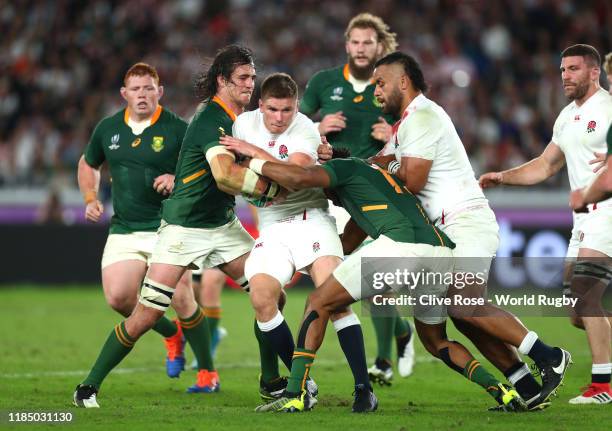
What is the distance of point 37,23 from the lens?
74.9 feet

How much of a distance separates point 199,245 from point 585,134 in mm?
3176

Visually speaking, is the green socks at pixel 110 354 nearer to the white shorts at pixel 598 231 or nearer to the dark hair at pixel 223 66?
the dark hair at pixel 223 66

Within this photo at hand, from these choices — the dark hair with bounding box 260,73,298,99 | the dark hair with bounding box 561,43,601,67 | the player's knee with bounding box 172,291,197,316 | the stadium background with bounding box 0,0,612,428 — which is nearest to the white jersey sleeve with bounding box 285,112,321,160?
the dark hair with bounding box 260,73,298,99

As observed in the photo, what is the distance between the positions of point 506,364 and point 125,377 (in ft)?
12.6

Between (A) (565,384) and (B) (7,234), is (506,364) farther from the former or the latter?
(B) (7,234)

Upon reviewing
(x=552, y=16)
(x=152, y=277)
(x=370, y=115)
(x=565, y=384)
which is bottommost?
(x=565, y=384)

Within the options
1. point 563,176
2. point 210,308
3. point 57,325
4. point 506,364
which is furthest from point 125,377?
point 563,176

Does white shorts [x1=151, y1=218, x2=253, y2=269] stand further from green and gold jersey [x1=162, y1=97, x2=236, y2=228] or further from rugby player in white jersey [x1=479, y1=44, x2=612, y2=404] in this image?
rugby player in white jersey [x1=479, y1=44, x2=612, y2=404]

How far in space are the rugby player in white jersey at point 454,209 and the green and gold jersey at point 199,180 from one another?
1261 mm

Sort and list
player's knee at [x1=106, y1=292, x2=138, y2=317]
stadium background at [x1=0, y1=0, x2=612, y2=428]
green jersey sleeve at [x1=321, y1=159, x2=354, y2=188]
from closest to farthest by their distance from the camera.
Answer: green jersey sleeve at [x1=321, y1=159, x2=354, y2=188], player's knee at [x1=106, y1=292, x2=138, y2=317], stadium background at [x1=0, y1=0, x2=612, y2=428]

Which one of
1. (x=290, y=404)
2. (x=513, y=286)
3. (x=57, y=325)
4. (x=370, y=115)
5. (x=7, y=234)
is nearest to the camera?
(x=290, y=404)

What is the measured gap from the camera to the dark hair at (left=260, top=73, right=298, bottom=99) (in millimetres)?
7586

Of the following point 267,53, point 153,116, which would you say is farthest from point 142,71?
point 267,53

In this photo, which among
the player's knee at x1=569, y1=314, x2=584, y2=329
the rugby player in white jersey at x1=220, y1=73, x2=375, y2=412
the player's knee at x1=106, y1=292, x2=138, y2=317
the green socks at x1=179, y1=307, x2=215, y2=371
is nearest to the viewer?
the rugby player in white jersey at x1=220, y1=73, x2=375, y2=412
